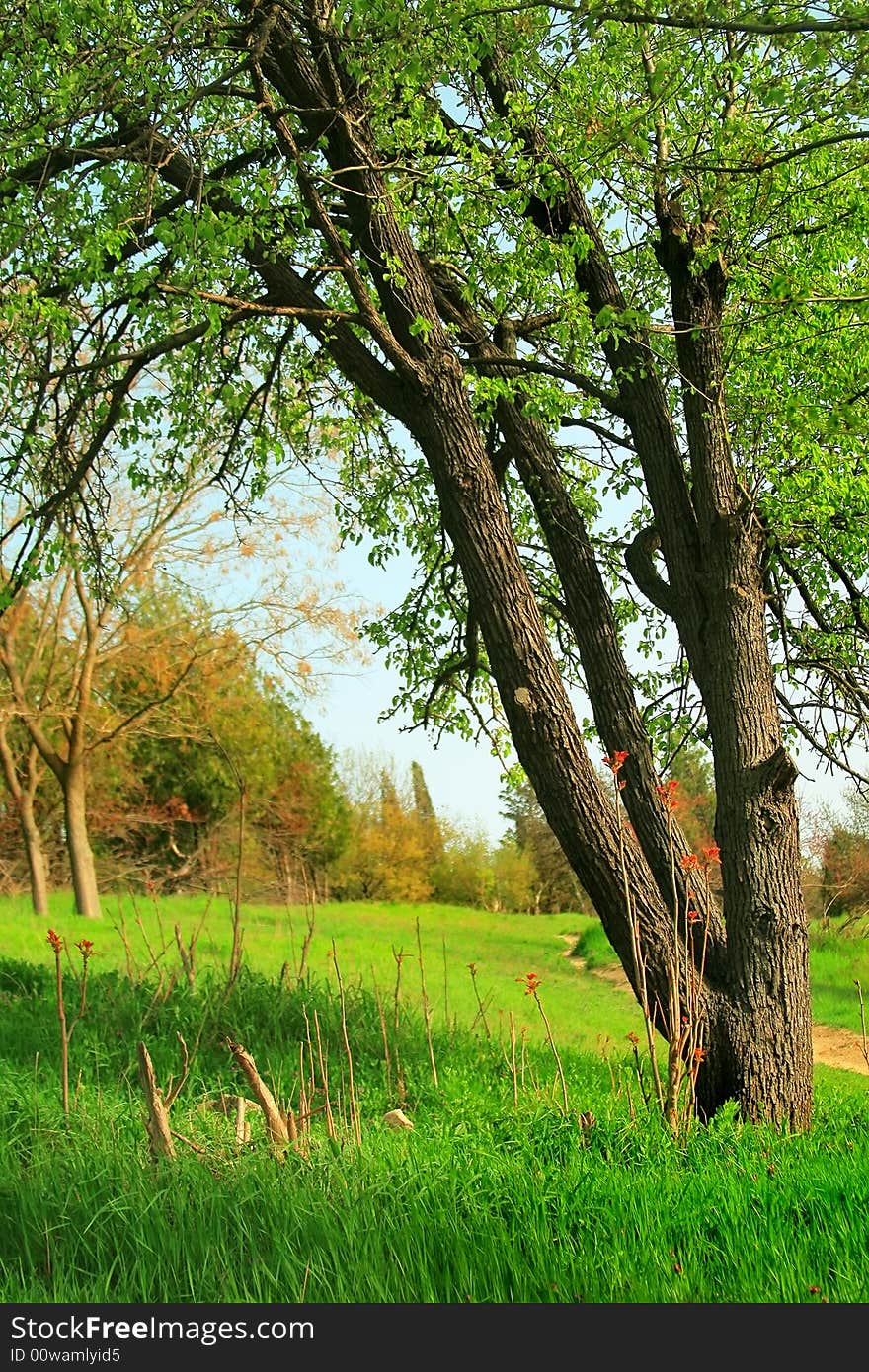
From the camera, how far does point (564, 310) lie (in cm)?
748

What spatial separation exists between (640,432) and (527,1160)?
4.71m

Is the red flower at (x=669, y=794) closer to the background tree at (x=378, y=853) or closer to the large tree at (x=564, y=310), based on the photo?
the large tree at (x=564, y=310)

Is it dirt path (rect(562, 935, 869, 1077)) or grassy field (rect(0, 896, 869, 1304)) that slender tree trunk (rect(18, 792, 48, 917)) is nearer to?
grassy field (rect(0, 896, 869, 1304))

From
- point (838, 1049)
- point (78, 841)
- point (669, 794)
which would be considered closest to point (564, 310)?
point (669, 794)

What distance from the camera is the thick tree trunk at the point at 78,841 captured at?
17562 mm

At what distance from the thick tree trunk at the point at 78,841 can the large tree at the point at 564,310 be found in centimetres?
986

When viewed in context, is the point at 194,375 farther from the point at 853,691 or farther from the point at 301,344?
the point at 853,691

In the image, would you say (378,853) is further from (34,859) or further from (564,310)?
(564,310)

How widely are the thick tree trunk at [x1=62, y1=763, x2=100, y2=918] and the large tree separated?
388 inches

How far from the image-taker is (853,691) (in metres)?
8.52

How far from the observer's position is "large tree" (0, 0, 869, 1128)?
20.5 ft

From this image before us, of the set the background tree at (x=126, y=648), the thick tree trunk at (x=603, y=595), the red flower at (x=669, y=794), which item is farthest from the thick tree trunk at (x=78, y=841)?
the red flower at (x=669, y=794)
